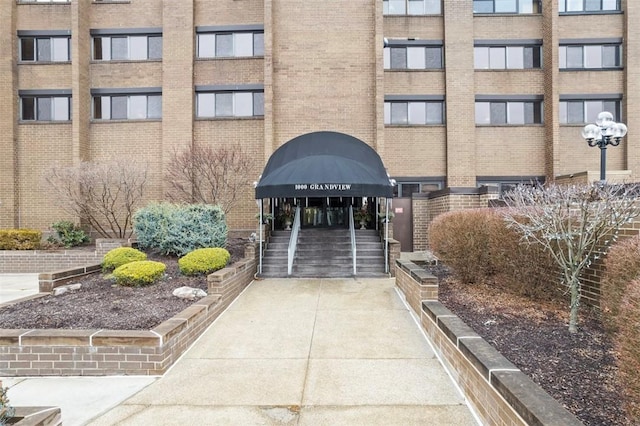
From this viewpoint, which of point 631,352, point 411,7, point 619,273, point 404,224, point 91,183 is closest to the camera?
point 631,352

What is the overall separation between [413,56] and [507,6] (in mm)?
4962

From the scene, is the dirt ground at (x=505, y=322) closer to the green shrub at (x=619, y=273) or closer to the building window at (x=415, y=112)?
the green shrub at (x=619, y=273)

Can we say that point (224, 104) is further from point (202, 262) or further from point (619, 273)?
point (619, 273)

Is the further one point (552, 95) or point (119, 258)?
point (552, 95)

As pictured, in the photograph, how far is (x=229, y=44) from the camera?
17.2 metres

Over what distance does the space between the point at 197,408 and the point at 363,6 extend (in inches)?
667

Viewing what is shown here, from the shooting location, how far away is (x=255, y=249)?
1106 cm

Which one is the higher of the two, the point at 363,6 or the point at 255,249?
the point at 363,6

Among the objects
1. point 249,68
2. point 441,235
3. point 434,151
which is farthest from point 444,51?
point 441,235

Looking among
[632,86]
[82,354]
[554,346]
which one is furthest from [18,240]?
[632,86]

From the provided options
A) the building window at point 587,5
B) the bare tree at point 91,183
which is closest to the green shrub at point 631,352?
the bare tree at point 91,183

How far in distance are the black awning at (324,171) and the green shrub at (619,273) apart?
655 cm

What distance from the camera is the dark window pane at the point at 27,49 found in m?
17.4

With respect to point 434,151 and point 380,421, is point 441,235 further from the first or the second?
point 434,151
